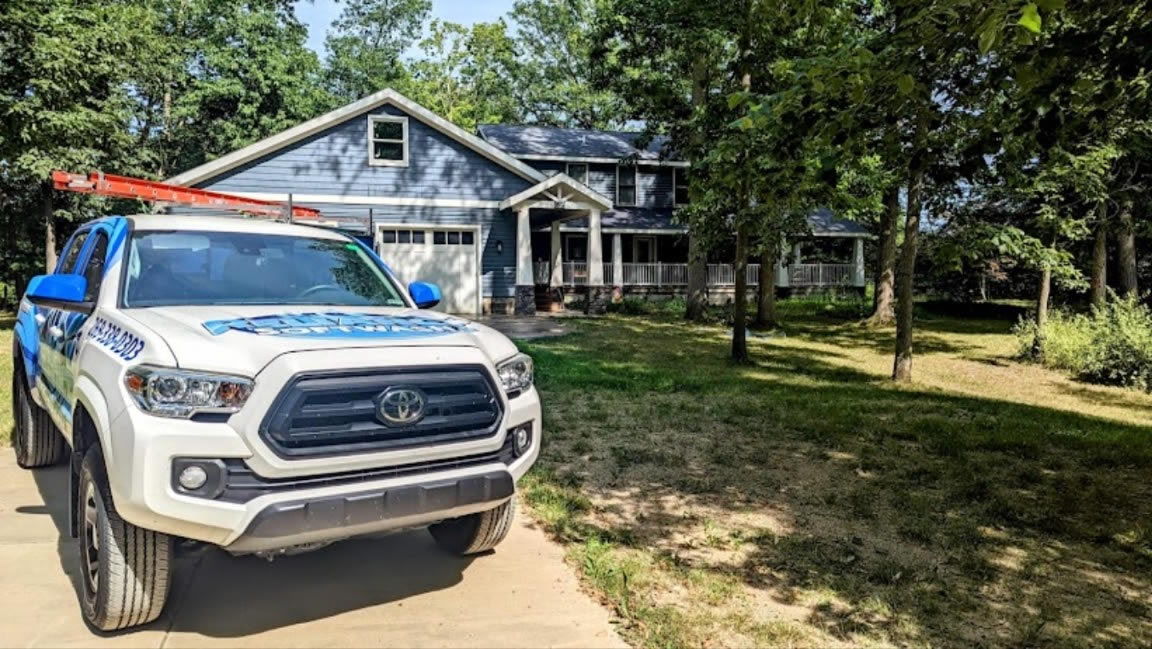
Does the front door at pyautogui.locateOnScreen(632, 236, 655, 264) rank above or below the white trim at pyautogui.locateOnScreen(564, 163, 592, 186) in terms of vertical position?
below

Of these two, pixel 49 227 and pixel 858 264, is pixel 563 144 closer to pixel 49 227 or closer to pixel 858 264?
pixel 858 264

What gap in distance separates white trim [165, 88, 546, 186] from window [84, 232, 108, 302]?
14.2 m

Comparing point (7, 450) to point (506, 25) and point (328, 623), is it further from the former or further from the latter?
point (506, 25)

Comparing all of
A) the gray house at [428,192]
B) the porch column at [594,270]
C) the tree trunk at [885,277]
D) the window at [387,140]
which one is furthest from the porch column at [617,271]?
the window at [387,140]

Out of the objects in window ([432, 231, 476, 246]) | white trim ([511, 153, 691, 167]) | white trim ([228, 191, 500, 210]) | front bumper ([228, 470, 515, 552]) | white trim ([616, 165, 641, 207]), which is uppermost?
white trim ([511, 153, 691, 167])

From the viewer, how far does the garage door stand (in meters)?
19.1

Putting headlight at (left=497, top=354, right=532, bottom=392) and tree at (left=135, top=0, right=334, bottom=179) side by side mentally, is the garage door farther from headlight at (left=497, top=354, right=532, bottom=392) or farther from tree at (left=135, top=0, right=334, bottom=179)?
headlight at (left=497, top=354, right=532, bottom=392)

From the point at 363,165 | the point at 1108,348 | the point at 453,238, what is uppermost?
the point at 363,165

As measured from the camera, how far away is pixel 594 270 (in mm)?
21250

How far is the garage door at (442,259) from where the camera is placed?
62.5 ft

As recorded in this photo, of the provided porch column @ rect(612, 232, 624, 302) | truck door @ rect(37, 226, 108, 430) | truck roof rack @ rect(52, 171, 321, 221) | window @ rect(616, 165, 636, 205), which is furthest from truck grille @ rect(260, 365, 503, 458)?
window @ rect(616, 165, 636, 205)

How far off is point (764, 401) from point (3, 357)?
1166cm

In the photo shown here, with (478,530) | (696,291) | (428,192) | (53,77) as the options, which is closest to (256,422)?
(478,530)

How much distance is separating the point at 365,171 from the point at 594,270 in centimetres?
719
